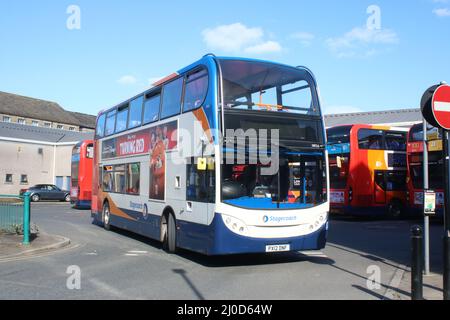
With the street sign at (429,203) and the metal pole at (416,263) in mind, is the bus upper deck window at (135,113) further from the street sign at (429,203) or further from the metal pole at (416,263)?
the metal pole at (416,263)

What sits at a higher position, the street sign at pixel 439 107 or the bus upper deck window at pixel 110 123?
the bus upper deck window at pixel 110 123

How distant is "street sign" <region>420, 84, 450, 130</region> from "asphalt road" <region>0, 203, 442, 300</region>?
2.68 meters

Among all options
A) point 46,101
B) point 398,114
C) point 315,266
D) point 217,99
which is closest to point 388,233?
point 315,266

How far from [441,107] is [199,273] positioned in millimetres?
5124

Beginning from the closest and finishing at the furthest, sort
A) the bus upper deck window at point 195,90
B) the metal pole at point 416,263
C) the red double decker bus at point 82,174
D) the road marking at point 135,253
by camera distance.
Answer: the metal pole at point 416,263 < the bus upper deck window at point 195,90 < the road marking at point 135,253 < the red double decker bus at point 82,174

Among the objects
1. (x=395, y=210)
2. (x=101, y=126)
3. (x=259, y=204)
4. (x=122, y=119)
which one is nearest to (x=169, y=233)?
(x=259, y=204)

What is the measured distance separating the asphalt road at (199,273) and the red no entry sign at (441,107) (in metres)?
2.70

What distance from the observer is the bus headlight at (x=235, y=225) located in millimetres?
9383

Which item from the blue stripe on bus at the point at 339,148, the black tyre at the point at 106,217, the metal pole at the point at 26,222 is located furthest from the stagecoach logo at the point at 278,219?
the blue stripe on bus at the point at 339,148

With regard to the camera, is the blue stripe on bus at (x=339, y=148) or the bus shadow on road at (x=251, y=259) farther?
the blue stripe on bus at (x=339, y=148)

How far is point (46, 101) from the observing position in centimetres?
8044

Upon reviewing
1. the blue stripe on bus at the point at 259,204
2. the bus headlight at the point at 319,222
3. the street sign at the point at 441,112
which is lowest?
the bus headlight at the point at 319,222

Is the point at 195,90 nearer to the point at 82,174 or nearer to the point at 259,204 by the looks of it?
the point at 259,204

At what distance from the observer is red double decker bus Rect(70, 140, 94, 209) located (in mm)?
28453
